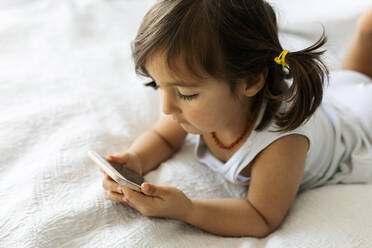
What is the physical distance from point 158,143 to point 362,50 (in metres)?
0.66

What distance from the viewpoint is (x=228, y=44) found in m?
0.70

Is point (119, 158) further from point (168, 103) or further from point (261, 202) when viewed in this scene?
point (261, 202)

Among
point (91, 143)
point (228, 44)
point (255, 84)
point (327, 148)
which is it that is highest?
point (228, 44)

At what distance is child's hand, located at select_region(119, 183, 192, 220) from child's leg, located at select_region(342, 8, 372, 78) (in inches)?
28.7

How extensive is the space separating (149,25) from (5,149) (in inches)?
15.8

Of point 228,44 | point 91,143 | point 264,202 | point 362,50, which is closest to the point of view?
point 228,44

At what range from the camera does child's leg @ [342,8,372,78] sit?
110 cm

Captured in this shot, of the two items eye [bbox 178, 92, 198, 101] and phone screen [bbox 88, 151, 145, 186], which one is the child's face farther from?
phone screen [bbox 88, 151, 145, 186]

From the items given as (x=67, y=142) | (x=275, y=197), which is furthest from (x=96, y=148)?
(x=275, y=197)

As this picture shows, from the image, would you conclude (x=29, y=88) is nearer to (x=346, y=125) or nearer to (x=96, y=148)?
(x=96, y=148)

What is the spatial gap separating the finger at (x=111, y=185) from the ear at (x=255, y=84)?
31 centimetres

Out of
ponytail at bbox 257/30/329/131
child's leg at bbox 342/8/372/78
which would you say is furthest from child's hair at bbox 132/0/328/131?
child's leg at bbox 342/8/372/78

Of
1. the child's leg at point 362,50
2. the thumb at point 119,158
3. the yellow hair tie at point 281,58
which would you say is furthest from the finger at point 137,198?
the child's leg at point 362,50

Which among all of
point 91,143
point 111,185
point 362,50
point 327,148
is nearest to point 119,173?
point 111,185
